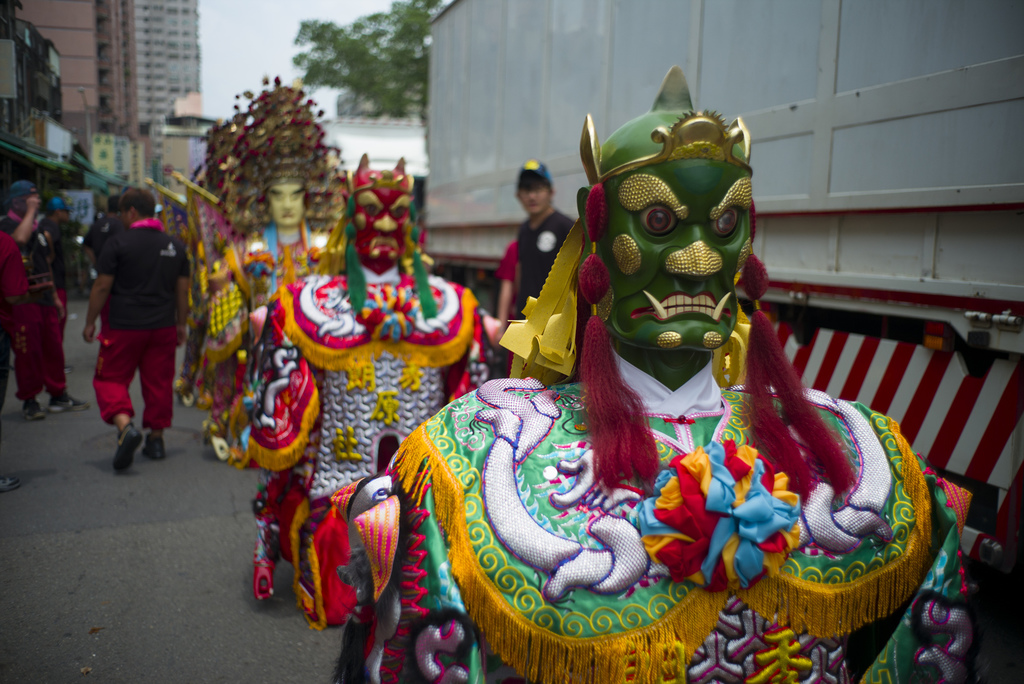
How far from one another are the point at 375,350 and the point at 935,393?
249 centimetres

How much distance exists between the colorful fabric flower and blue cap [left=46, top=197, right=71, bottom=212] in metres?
7.53

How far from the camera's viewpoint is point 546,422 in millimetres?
1672

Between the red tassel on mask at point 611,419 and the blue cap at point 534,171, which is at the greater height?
the blue cap at point 534,171

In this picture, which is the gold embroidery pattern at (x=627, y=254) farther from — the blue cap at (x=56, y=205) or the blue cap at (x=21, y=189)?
the blue cap at (x=56, y=205)

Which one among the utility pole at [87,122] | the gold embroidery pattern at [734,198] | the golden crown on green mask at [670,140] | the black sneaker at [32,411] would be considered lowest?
the black sneaker at [32,411]

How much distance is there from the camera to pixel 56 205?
24.9ft

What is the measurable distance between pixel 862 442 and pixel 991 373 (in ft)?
6.21

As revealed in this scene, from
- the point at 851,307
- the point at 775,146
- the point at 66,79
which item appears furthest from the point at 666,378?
the point at 66,79

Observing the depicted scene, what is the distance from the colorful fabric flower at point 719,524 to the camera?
4.73ft

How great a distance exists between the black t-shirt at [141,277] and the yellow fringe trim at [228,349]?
1.62 feet

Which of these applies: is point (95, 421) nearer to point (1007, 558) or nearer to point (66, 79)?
point (66, 79)

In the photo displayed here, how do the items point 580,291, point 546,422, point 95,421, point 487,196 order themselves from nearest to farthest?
point 546,422, point 580,291, point 95,421, point 487,196

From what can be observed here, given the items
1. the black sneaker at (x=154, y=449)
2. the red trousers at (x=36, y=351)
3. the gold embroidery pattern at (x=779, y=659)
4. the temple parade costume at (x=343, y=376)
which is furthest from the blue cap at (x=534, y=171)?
the gold embroidery pattern at (x=779, y=659)

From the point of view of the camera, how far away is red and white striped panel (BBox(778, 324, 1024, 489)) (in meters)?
3.10
